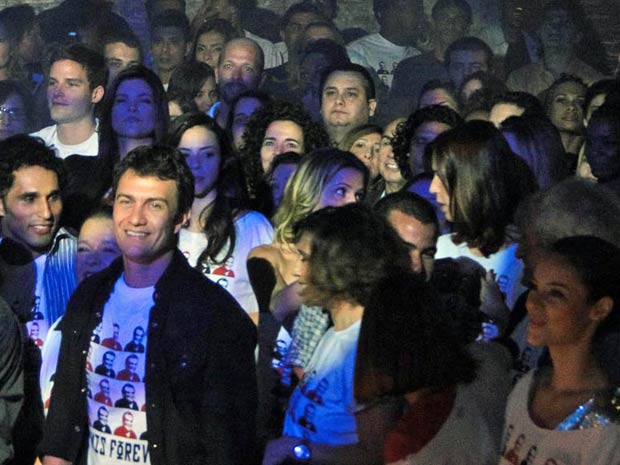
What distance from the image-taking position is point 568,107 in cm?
731

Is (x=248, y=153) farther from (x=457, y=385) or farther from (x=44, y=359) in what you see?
(x=457, y=385)

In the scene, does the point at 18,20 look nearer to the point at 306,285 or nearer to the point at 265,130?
the point at 265,130

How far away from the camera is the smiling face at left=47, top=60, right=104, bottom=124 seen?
6449 millimetres

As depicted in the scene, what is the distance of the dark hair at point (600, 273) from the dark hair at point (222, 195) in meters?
2.23

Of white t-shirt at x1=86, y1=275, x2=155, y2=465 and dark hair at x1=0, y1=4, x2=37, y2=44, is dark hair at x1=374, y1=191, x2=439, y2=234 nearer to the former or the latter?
white t-shirt at x1=86, y1=275, x2=155, y2=465

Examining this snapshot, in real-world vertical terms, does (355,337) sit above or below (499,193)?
below

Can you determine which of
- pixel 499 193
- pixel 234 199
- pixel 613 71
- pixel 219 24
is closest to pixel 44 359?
A: pixel 234 199

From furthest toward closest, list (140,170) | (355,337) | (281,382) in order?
(281,382), (140,170), (355,337)

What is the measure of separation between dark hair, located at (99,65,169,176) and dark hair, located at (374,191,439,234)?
6.63 ft

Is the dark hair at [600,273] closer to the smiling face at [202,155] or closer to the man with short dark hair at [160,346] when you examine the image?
the man with short dark hair at [160,346]

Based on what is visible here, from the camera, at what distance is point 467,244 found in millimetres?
4195

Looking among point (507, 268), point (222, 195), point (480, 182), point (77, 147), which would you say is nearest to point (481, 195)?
point (480, 182)

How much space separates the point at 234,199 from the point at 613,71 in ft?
15.7

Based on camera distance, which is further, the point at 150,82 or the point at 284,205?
the point at 150,82
